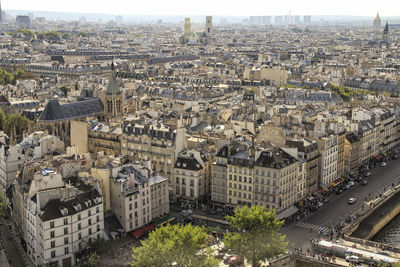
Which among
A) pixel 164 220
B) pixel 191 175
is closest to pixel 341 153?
pixel 191 175

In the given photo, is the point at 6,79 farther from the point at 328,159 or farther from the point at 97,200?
the point at 97,200

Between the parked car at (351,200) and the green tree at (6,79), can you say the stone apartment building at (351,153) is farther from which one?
the green tree at (6,79)

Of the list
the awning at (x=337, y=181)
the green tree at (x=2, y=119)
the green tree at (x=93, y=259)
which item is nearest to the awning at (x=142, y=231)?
the green tree at (x=93, y=259)

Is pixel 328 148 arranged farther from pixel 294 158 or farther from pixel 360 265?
pixel 360 265

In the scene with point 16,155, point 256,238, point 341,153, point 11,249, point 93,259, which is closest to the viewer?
point 93,259

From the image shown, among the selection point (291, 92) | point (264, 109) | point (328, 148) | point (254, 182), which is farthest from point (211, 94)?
point (254, 182)
